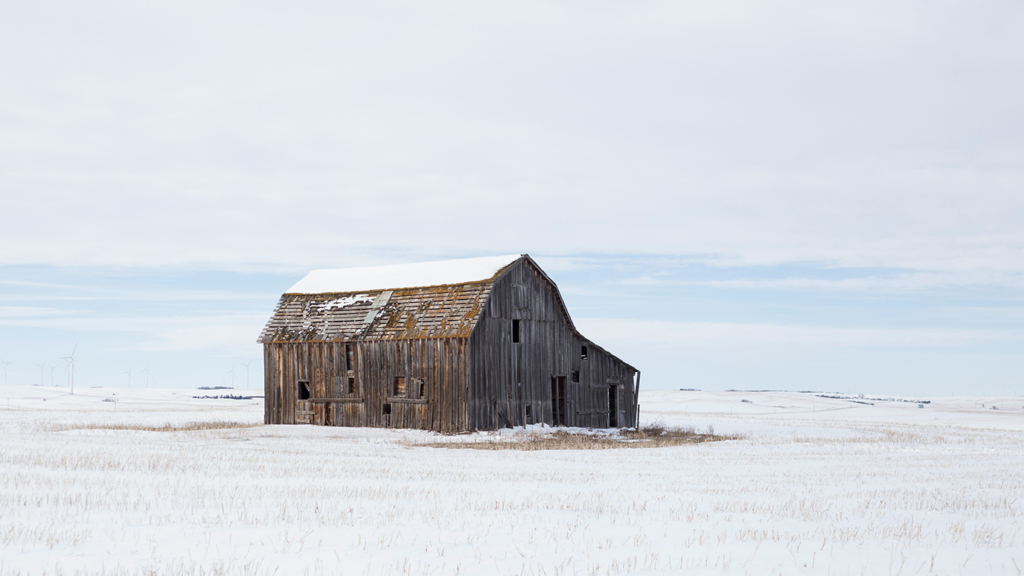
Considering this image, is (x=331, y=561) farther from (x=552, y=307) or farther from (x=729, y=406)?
(x=729, y=406)

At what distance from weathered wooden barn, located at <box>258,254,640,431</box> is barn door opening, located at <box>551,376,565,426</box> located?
6 centimetres

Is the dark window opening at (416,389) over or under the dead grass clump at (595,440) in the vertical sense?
over

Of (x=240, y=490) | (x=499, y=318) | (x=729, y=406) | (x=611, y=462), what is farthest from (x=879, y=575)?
(x=729, y=406)

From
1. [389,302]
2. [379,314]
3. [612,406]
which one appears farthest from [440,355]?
[612,406]

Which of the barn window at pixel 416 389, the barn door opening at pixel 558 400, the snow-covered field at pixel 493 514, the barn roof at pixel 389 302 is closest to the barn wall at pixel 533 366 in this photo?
the barn door opening at pixel 558 400

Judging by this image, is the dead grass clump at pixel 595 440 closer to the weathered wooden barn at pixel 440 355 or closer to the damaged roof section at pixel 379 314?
the weathered wooden barn at pixel 440 355

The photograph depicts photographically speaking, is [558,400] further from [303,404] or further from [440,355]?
[303,404]

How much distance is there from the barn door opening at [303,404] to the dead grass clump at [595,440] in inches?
480

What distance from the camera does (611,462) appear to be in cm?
2661

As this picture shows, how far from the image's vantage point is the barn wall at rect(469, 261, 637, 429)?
137 feet

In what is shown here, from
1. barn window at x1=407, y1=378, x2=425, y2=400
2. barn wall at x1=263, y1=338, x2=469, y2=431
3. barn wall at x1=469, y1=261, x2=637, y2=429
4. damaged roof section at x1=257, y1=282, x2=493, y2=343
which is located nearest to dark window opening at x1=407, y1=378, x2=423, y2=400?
barn window at x1=407, y1=378, x2=425, y2=400

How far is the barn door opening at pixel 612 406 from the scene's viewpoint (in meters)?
48.6

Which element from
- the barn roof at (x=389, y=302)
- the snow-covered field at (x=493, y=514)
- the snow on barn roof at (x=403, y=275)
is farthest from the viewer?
the snow on barn roof at (x=403, y=275)

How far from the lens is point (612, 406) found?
48.8 m
